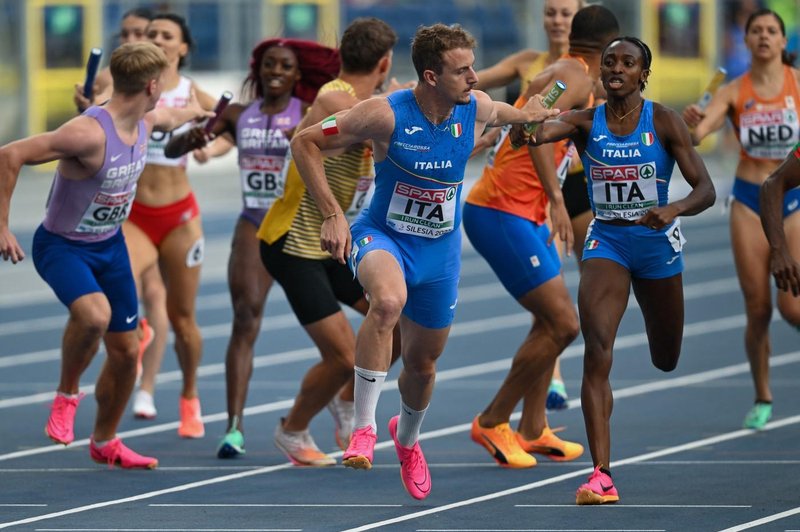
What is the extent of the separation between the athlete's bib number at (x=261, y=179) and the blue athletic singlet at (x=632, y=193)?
227 cm

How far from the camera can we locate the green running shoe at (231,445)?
9.33m

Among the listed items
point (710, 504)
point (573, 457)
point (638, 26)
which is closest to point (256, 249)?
point (573, 457)

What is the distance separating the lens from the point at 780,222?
789 centimetres

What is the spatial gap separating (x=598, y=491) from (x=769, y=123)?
358cm

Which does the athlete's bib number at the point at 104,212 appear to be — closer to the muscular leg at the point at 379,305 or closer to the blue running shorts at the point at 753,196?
the muscular leg at the point at 379,305

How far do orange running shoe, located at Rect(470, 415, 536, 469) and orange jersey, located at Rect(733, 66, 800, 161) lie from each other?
2.66 m

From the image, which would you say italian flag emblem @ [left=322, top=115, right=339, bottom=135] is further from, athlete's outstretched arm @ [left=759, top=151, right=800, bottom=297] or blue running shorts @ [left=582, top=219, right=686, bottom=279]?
athlete's outstretched arm @ [left=759, top=151, right=800, bottom=297]

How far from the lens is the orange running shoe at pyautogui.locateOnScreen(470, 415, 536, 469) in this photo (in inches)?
354

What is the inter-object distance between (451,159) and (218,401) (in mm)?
4507

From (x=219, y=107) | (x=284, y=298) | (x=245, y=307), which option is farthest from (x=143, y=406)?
(x=284, y=298)

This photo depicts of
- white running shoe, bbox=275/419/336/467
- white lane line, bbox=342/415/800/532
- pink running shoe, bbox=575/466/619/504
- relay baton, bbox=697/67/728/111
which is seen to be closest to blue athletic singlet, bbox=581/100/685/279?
pink running shoe, bbox=575/466/619/504

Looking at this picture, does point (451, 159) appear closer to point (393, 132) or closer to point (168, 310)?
point (393, 132)

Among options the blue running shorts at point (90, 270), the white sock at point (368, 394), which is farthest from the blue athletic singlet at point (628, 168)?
the blue running shorts at point (90, 270)

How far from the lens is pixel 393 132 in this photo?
24.8ft
